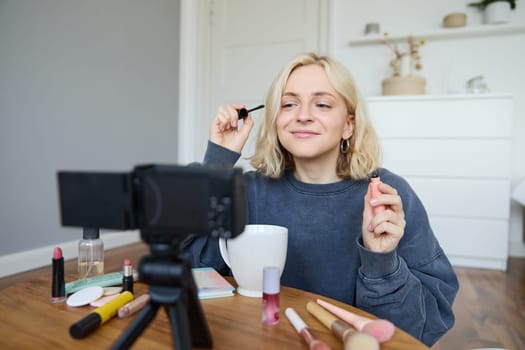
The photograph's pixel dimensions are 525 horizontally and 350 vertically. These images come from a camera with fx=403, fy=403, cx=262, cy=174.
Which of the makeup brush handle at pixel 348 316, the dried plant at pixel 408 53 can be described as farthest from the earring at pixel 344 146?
the dried plant at pixel 408 53

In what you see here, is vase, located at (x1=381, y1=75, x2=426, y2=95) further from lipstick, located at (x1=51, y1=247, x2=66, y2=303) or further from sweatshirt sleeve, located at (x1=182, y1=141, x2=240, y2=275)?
lipstick, located at (x1=51, y1=247, x2=66, y2=303)

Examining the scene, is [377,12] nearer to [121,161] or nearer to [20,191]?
[121,161]

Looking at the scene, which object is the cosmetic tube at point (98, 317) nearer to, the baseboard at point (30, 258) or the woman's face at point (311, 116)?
the woman's face at point (311, 116)

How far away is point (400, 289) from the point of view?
62 centimetres

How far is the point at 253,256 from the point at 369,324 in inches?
7.6

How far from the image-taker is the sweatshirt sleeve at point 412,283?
2.00ft

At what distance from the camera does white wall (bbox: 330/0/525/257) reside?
288 centimetres

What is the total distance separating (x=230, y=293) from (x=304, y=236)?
301 mm

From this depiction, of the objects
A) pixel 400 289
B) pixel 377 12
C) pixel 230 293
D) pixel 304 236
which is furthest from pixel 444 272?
pixel 377 12

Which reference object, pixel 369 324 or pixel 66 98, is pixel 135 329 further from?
pixel 66 98

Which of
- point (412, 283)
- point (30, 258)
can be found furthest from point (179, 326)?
point (30, 258)

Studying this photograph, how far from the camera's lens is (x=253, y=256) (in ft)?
1.91

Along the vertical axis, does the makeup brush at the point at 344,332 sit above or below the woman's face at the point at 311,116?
below

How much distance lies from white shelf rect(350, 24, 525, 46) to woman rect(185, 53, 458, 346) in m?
2.21
